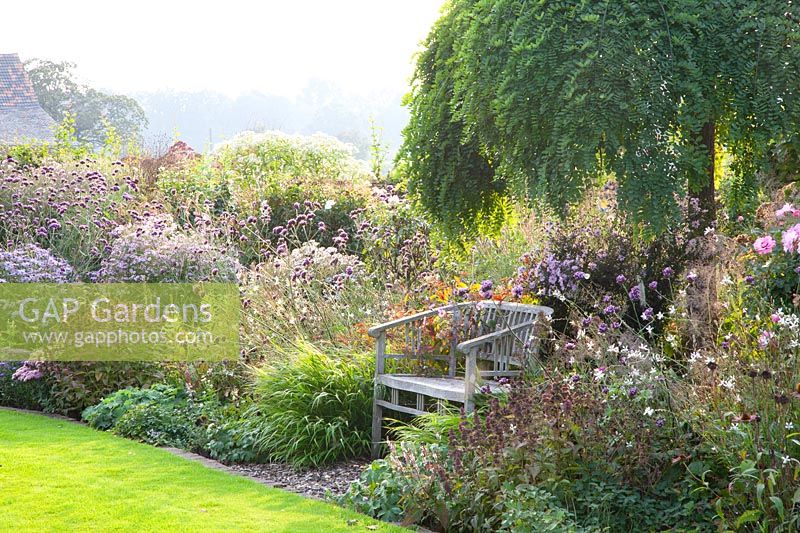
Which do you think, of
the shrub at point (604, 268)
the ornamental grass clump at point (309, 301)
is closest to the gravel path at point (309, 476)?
the ornamental grass clump at point (309, 301)

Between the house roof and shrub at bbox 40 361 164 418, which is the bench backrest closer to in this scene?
shrub at bbox 40 361 164 418

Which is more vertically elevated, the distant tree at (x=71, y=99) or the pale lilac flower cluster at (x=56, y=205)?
the distant tree at (x=71, y=99)

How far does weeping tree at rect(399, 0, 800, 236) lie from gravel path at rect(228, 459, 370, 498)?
1988 mm

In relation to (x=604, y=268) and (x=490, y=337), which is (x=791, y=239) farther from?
(x=604, y=268)

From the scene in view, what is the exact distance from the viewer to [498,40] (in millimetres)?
4297

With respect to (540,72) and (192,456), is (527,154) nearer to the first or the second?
(540,72)

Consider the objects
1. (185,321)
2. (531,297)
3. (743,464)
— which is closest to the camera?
(743,464)

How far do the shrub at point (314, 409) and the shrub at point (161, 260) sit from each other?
Answer: 225 cm

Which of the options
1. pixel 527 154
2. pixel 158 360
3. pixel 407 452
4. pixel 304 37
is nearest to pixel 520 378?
pixel 407 452

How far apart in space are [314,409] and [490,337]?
4.40 ft

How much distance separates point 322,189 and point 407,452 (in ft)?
25.4

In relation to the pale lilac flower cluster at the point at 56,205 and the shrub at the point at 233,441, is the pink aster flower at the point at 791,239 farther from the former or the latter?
the pale lilac flower cluster at the point at 56,205

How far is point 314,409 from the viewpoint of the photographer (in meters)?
5.68

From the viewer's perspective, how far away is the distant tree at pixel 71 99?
120 feet
